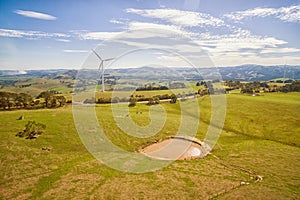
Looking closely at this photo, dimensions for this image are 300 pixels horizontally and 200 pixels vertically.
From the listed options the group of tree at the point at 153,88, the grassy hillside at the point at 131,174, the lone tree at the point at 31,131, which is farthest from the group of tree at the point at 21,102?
the group of tree at the point at 153,88

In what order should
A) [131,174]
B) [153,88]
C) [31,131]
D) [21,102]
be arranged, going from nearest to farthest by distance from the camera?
[131,174] → [31,131] → [21,102] → [153,88]

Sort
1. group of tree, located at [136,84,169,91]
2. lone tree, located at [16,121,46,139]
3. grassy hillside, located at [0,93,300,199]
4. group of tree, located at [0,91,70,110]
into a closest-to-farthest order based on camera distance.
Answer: grassy hillside, located at [0,93,300,199]
lone tree, located at [16,121,46,139]
group of tree, located at [0,91,70,110]
group of tree, located at [136,84,169,91]

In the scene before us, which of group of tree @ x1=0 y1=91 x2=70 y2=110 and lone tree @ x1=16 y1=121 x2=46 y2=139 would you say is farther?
group of tree @ x1=0 y1=91 x2=70 y2=110

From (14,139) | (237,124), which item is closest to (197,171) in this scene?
(14,139)

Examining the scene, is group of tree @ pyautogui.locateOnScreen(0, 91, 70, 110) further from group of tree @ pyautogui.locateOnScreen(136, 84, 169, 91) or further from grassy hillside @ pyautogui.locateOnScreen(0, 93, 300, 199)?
group of tree @ pyautogui.locateOnScreen(136, 84, 169, 91)

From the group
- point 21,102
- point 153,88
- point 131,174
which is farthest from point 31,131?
point 153,88

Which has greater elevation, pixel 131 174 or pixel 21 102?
pixel 21 102

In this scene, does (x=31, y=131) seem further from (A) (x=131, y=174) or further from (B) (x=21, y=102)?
(B) (x=21, y=102)

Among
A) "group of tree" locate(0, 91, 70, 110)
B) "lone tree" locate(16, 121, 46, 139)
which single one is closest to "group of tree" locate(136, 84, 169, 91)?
"group of tree" locate(0, 91, 70, 110)
